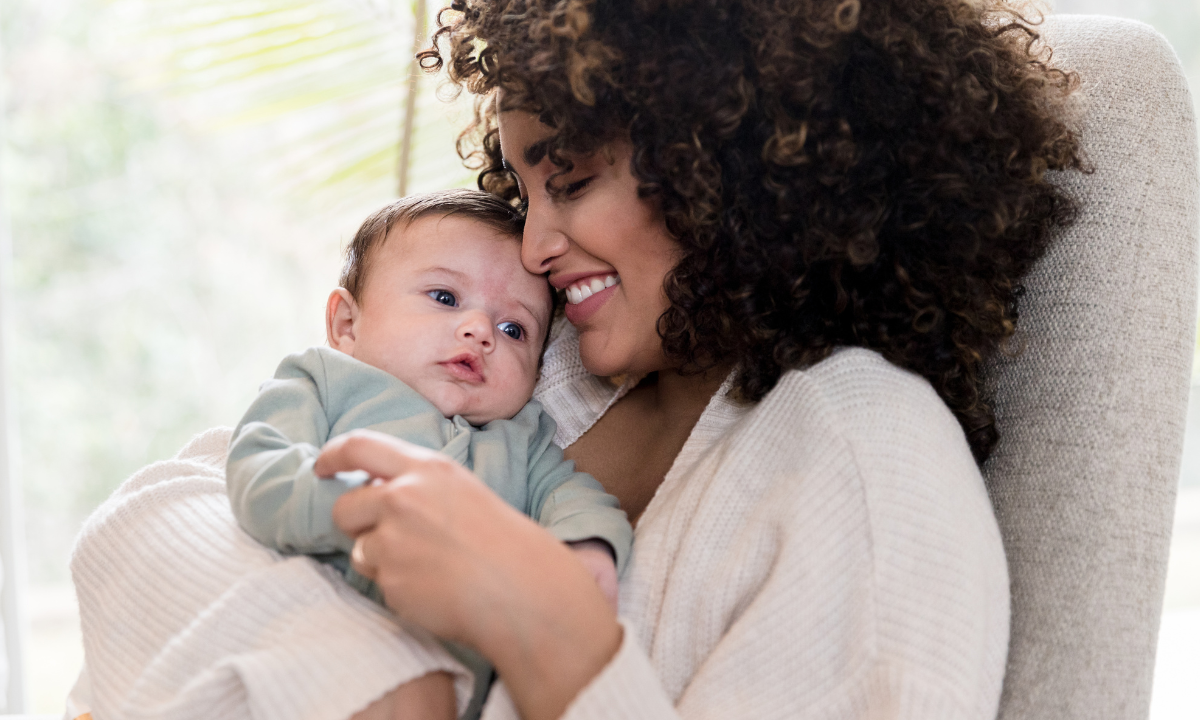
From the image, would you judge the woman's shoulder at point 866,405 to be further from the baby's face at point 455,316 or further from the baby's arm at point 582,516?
the baby's face at point 455,316

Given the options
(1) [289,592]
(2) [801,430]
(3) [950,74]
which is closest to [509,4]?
(3) [950,74]

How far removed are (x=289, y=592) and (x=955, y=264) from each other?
2.76 feet

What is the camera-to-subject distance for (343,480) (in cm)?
100

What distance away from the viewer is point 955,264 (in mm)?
1134

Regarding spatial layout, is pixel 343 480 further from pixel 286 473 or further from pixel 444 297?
pixel 444 297

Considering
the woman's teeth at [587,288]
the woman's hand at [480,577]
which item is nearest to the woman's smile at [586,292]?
the woman's teeth at [587,288]

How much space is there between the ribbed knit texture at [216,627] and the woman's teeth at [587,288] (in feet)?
1.70

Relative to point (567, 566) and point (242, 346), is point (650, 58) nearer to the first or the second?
point (567, 566)

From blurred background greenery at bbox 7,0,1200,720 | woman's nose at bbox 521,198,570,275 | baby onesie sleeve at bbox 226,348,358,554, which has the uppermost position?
woman's nose at bbox 521,198,570,275

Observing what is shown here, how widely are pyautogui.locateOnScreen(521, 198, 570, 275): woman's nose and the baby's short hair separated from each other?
0.08m

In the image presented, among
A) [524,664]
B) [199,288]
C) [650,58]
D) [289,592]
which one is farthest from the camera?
[199,288]

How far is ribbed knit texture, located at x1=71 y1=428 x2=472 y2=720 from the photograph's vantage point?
949 mm

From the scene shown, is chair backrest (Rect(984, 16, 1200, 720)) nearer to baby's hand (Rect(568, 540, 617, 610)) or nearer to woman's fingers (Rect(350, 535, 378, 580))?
baby's hand (Rect(568, 540, 617, 610))

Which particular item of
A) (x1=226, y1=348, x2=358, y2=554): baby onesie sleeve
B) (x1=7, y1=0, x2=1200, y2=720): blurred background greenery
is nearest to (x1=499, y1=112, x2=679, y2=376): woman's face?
(x1=226, y1=348, x2=358, y2=554): baby onesie sleeve
